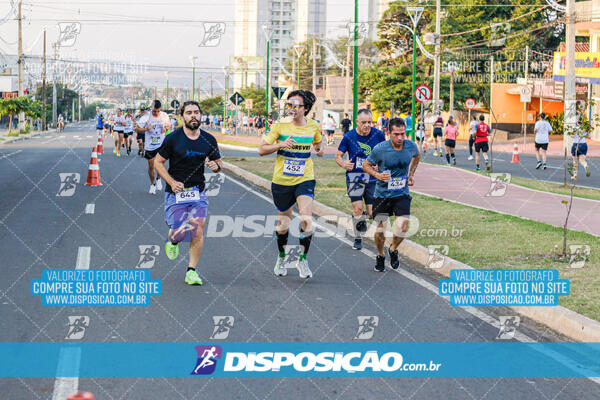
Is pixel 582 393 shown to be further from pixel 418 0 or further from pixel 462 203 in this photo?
pixel 418 0

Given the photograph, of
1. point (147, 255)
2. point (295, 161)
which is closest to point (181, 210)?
point (295, 161)

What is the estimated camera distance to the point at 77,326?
7.12 meters

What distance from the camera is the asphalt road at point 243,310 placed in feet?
18.5

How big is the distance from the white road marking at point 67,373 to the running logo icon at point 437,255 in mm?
5050

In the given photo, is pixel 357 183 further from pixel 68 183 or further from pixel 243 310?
pixel 68 183

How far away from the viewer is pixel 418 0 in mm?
74312

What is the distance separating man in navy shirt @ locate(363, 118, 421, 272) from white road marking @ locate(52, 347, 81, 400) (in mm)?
4530

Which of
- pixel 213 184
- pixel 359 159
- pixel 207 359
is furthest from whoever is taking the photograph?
pixel 213 184

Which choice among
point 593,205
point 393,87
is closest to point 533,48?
point 393,87

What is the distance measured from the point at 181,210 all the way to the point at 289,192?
1.23 m

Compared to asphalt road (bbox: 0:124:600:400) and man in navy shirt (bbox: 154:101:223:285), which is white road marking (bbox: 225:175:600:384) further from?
man in navy shirt (bbox: 154:101:223:285)

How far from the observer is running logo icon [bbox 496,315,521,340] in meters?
7.18

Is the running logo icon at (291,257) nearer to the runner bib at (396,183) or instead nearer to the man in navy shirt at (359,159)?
Result: the man in navy shirt at (359,159)

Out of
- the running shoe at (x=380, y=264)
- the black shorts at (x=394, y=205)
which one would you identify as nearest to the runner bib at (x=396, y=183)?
the black shorts at (x=394, y=205)
